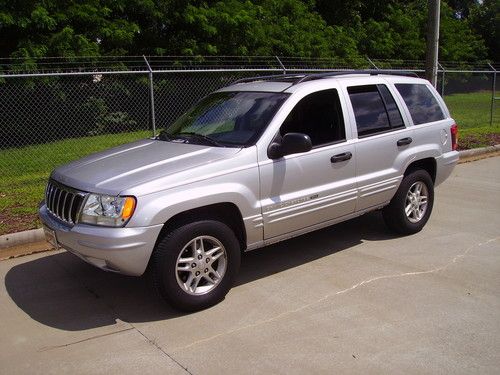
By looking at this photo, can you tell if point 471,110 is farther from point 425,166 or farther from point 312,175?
point 312,175

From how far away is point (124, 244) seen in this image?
4.01 metres

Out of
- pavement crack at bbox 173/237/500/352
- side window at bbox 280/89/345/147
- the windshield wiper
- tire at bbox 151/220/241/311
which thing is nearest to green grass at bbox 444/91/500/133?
pavement crack at bbox 173/237/500/352

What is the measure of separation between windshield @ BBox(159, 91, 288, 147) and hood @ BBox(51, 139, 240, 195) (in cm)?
20

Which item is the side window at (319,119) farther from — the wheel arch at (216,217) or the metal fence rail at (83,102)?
the metal fence rail at (83,102)

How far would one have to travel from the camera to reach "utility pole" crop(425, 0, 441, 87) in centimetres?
1090

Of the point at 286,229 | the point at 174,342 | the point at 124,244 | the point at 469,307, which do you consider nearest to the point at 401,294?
the point at 469,307

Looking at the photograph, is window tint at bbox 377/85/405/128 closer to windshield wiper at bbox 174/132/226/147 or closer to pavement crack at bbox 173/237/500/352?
pavement crack at bbox 173/237/500/352

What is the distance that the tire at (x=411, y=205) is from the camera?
6.05 m

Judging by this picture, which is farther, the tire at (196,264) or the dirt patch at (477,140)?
the dirt patch at (477,140)

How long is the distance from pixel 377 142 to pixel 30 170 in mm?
6993

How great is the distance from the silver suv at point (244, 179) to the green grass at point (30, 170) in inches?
77.1

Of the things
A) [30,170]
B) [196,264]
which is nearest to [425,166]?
[196,264]

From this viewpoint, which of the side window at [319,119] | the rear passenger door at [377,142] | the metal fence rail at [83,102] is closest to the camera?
the side window at [319,119]

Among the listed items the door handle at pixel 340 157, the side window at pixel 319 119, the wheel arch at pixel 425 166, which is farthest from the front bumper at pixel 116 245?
the wheel arch at pixel 425 166
